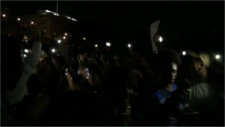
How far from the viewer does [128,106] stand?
12.9 ft

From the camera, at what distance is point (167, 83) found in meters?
3.78

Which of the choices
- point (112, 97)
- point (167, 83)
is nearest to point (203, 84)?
point (167, 83)

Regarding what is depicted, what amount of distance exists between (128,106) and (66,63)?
332 centimetres

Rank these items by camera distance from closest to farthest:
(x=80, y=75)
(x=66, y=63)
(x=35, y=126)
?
(x=35, y=126) → (x=80, y=75) → (x=66, y=63)

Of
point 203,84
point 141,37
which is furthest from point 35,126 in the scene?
point 141,37

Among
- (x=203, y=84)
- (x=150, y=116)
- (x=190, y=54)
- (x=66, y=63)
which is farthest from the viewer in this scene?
(x=66, y=63)

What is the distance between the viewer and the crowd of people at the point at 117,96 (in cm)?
203

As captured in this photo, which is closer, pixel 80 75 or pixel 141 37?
pixel 80 75

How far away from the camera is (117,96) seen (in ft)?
12.5

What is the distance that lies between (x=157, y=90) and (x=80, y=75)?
273cm

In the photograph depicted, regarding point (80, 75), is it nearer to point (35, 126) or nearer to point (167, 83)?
point (167, 83)

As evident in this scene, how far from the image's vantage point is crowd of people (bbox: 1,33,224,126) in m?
2.03

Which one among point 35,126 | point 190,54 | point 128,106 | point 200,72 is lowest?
point 128,106

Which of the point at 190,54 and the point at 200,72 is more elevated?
the point at 190,54
